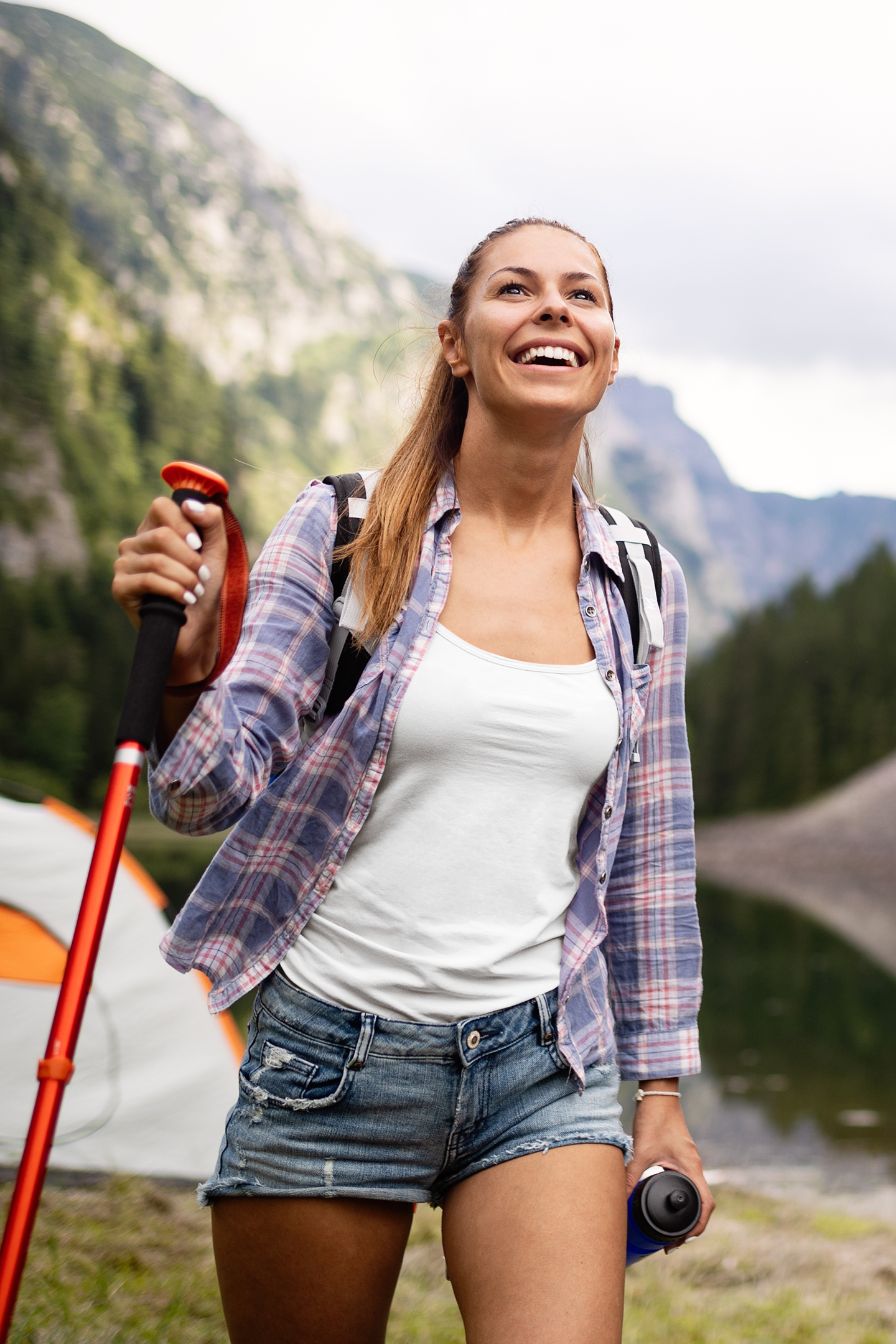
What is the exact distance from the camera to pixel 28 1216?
1.27 m

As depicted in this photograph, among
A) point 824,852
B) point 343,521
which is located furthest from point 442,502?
point 824,852

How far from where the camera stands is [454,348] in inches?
94.0

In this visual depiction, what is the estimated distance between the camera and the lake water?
34.0 ft

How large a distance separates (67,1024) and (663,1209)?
1.25 metres

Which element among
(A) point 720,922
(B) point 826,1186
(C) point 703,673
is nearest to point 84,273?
(C) point 703,673

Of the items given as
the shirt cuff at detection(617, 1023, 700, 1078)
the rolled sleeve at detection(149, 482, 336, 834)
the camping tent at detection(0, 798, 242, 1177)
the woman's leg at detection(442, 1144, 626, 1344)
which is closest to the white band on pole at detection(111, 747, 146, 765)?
the rolled sleeve at detection(149, 482, 336, 834)

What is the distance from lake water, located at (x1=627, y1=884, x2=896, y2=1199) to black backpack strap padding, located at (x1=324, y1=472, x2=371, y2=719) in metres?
8.39

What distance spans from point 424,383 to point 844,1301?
4242 mm

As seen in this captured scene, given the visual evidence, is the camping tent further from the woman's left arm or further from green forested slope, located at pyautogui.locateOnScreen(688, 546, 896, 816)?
green forested slope, located at pyautogui.locateOnScreen(688, 546, 896, 816)

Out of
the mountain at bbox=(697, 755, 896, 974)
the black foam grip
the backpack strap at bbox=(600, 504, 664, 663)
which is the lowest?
the black foam grip

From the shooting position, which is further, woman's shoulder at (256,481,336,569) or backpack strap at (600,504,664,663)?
backpack strap at (600,504,664,663)

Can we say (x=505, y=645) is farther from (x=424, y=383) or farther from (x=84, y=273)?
(x=84, y=273)

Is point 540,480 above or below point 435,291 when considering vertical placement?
below

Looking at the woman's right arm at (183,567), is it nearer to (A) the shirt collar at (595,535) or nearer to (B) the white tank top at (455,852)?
(B) the white tank top at (455,852)
